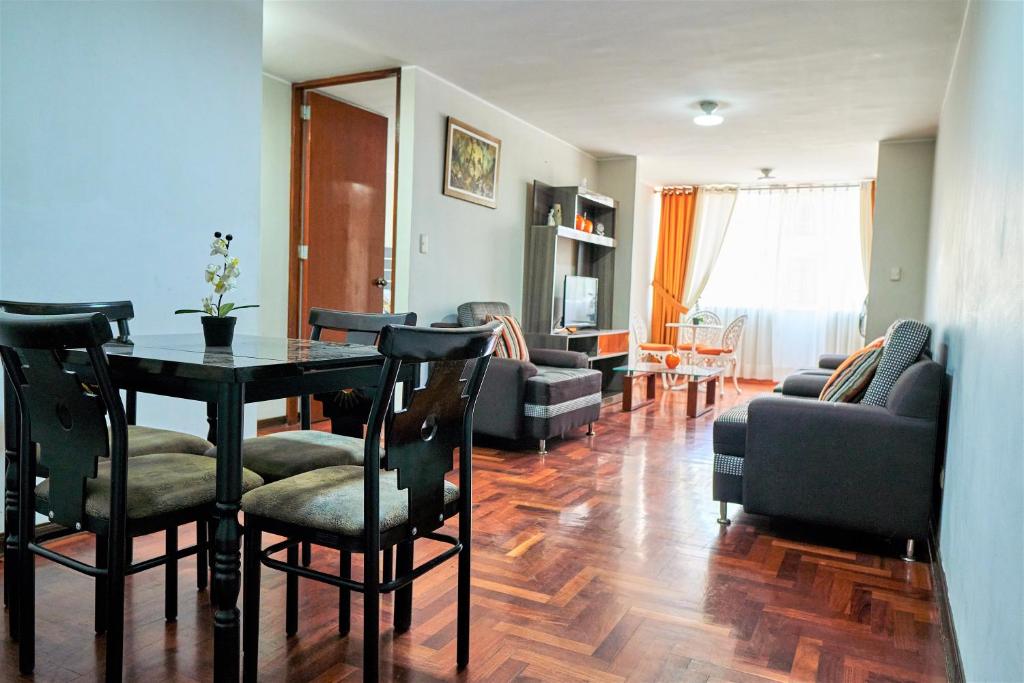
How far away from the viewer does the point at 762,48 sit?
4098 mm

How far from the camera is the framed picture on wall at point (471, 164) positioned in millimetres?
5043

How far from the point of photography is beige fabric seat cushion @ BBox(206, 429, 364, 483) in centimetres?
207

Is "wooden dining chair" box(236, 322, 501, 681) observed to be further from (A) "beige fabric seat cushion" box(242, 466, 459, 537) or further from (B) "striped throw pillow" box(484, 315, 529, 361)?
(B) "striped throw pillow" box(484, 315, 529, 361)

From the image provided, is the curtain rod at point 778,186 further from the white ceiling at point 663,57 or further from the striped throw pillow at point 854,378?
the striped throw pillow at point 854,378

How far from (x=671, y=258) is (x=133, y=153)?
23.5 feet

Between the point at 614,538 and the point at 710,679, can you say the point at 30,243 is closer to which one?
the point at 614,538

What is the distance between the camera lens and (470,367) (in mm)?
1835

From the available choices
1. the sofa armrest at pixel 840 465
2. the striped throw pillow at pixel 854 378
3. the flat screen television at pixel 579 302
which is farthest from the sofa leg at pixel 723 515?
the flat screen television at pixel 579 302

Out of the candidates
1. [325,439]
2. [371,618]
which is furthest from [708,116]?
[371,618]

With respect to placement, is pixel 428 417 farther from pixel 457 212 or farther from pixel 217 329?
pixel 457 212

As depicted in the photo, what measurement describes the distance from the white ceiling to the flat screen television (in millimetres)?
1334

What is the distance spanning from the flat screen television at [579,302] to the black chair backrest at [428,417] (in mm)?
4619

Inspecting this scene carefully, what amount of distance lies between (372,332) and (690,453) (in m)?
2.71

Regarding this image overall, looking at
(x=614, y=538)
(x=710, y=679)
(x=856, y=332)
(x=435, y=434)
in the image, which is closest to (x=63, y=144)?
(x=435, y=434)
